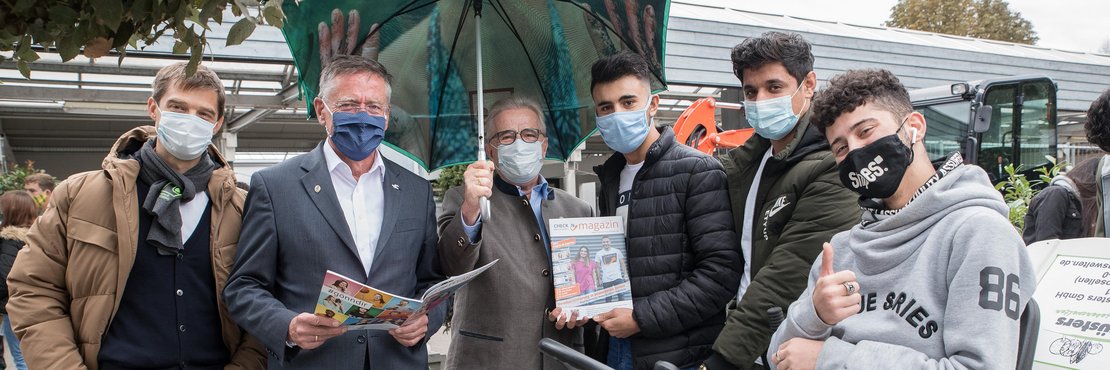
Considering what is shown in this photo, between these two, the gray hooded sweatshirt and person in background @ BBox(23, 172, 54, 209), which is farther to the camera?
person in background @ BBox(23, 172, 54, 209)

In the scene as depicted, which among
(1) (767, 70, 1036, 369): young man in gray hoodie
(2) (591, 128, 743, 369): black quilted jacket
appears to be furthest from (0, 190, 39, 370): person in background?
(1) (767, 70, 1036, 369): young man in gray hoodie

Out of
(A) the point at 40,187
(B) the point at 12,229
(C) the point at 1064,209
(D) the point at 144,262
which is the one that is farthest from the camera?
(A) the point at 40,187

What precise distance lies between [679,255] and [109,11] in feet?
6.85

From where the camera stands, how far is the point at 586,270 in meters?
3.01

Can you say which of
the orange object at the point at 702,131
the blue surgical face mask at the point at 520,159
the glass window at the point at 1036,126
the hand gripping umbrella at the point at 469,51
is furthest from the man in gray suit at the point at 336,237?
the glass window at the point at 1036,126

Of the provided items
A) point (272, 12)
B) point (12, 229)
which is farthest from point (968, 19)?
point (272, 12)

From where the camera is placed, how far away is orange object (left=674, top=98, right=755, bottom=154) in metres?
10.1

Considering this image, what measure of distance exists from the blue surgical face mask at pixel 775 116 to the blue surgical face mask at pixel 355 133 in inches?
53.7

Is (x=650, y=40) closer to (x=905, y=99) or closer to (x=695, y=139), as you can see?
(x=905, y=99)

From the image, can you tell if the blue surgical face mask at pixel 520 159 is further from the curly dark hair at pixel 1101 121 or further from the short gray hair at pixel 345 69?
the curly dark hair at pixel 1101 121

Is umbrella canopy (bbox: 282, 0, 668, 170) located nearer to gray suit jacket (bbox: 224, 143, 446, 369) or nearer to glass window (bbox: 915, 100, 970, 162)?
gray suit jacket (bbox: 224, 143, 446, 369)

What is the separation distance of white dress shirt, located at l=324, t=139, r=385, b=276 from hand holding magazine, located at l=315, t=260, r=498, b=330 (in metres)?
0.43

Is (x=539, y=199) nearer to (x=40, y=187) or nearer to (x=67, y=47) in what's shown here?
(x=67, y=47)

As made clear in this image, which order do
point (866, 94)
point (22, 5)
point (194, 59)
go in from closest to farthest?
1. point (22, 5)
2. point (194, 59)
3. point (866, 94)
